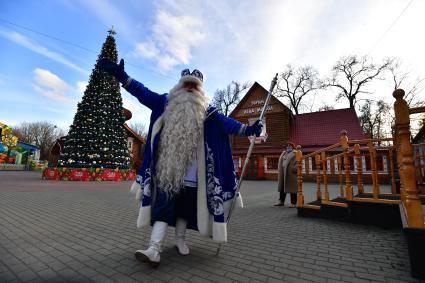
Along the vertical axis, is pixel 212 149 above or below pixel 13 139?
below

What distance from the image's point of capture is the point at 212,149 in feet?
8.14

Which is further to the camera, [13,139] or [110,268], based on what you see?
[13,139]

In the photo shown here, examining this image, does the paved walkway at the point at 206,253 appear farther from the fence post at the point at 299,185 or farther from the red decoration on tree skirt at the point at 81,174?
the red decoration on tree skirt at the point at 81,174

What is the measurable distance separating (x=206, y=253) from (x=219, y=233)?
1.81 ft

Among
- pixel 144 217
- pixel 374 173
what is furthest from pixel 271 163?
pixel 144 217

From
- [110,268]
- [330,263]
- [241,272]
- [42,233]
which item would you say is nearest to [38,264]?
[110,268]

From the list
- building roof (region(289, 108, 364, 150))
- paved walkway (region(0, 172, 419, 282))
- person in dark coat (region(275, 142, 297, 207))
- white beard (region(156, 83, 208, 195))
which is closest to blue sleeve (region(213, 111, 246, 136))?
white beard (region(156, 83, 208, 195))

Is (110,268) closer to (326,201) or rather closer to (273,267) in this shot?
(273,267)

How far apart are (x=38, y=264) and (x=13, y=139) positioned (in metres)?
35.8

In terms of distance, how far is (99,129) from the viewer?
46.3 ft

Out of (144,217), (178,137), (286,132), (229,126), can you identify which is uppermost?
(286,132)

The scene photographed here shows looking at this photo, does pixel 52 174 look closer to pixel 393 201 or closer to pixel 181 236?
pixel 181 236

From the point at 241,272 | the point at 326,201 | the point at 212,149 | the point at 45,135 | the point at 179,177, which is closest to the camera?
the point at 241,272

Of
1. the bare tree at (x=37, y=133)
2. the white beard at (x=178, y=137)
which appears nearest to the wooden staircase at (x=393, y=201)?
the white beard at (x=178, y=137)
